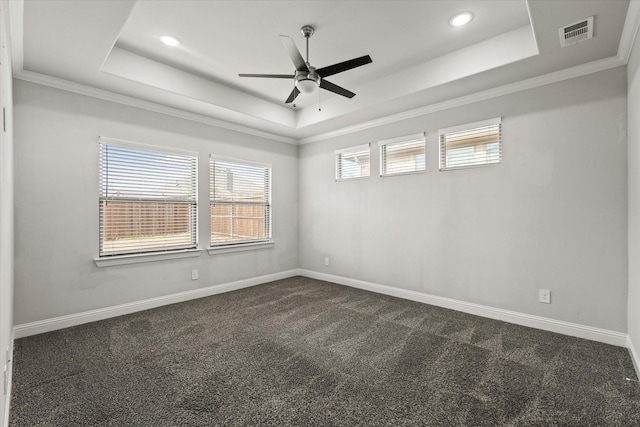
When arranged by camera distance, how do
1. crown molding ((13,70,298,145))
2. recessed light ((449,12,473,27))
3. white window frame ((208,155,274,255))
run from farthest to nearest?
white window frame ((208,155,274,255)), crown molding ((13,70,298,145)), recessed light ((449,12,473,27))

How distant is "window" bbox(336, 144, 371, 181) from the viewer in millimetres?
4805

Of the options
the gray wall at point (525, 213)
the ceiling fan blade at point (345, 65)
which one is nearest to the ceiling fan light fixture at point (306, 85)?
the ceiling fan blade at point (345, 65)

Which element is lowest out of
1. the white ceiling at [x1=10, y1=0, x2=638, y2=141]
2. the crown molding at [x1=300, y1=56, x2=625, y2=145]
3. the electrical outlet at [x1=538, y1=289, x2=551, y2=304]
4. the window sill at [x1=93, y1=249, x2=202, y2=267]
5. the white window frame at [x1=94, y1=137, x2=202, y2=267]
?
the electrical outlet at [x1=538, y1=289, x2=551, y2=304]

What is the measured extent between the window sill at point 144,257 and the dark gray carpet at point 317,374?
64 centimetres

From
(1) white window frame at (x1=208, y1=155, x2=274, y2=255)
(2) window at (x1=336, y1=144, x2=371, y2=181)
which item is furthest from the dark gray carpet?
(2) window at (x1=336, y1=144, x2=371, y2=181)

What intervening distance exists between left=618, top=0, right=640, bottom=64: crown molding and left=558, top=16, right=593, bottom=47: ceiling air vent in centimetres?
21

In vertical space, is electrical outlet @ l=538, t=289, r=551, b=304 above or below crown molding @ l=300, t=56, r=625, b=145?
below

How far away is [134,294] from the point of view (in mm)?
3748

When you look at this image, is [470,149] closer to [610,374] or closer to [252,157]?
[610,374]

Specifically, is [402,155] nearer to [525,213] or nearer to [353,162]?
[353,162]

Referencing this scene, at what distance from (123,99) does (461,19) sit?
3742 mm

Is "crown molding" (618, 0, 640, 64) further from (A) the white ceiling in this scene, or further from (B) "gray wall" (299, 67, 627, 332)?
(B) "gray wall" (299, 67, 627, 332)

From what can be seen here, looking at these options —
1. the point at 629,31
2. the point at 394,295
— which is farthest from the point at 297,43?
the point at 394,295

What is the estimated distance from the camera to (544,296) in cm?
318
